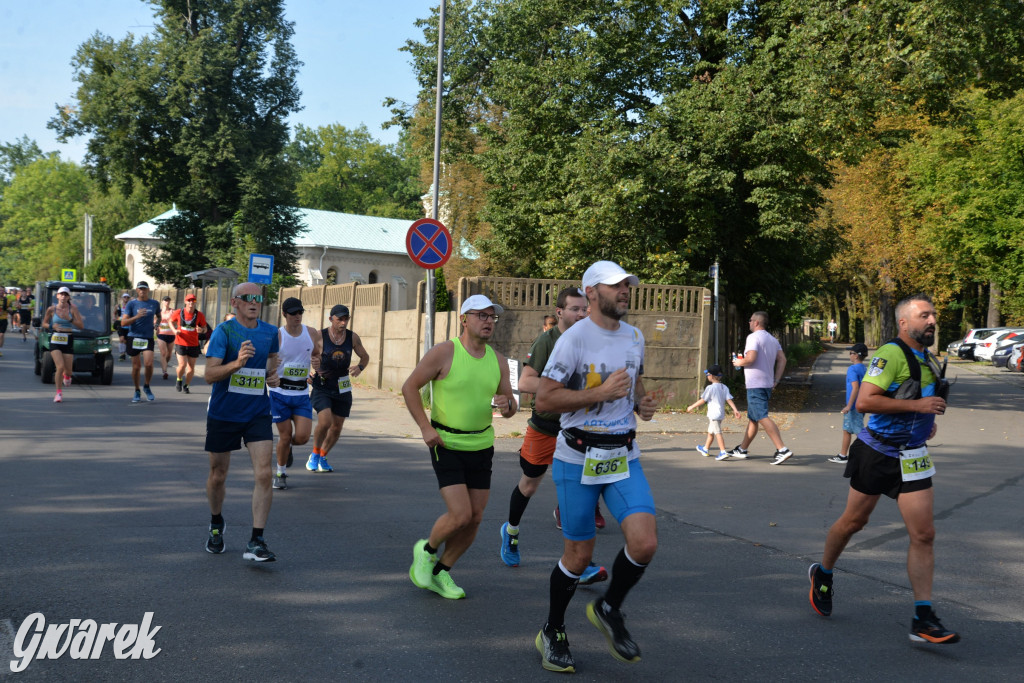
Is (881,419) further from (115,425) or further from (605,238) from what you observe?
(605,238)

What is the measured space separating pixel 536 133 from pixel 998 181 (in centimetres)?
2714

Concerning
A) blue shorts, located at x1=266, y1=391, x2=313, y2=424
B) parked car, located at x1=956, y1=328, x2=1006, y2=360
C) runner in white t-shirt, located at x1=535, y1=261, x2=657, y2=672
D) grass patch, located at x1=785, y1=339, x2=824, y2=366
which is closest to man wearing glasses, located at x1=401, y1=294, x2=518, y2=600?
runner in white t-shirt, located at x1=535, y1=261, x2=657, y2=672

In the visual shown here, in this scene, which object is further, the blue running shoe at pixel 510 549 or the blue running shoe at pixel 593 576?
the blue running shoe at pixel 510 549

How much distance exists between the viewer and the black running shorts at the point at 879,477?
5094 mm

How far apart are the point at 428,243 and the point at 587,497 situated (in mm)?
10944

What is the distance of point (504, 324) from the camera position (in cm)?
1675

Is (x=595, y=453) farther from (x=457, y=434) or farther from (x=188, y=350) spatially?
(x=188, y=350)

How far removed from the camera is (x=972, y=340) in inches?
1864

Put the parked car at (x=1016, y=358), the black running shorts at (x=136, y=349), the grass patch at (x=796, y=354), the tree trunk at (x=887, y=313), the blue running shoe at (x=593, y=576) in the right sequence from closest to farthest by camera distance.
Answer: the blue running shoe at (x=593, y=576)
the black running shorts at (x=136, y=349)
the parked car at (x=1016, y=358)
the grass patch at (x=796, y=354)
the tree trunk at (x=887, y=313)

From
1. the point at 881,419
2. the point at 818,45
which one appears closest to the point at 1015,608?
the point at 881,419

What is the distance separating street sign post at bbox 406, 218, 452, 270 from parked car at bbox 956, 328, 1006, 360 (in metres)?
39.0

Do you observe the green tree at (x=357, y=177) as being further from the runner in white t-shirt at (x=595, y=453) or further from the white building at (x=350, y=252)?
the runner in white t-shirt at (x=595, y=453)

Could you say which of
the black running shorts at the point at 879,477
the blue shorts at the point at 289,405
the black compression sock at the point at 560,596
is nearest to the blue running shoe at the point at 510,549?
the black compression sock at the point at 560,596

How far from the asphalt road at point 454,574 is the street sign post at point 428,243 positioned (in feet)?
15.5
